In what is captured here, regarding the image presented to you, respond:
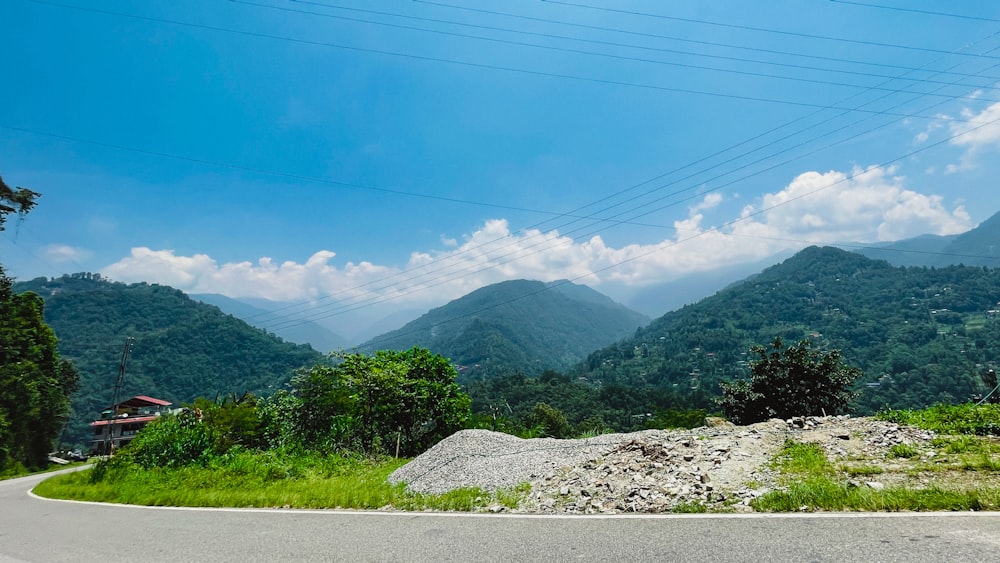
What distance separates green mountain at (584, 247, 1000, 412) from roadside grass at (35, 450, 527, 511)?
88.5m

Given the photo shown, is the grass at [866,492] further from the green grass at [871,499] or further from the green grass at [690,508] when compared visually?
the green grass at [690,508]

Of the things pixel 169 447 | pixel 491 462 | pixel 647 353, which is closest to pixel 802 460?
pixel 491 462

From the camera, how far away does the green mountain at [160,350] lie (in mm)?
122562

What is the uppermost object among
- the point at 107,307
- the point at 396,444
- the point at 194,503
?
the point at 107,307

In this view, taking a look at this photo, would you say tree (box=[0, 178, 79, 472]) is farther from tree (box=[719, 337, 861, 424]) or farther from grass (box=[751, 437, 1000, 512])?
tree (box=[719, 337, 861, 424])

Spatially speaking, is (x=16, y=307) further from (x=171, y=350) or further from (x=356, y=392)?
(x=171, y=350)

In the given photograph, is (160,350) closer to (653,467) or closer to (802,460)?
(653,467)

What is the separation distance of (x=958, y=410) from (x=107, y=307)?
231487 mm

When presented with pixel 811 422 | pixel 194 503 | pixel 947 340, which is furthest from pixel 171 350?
→ pixel 947 340

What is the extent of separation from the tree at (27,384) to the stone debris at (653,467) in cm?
4194

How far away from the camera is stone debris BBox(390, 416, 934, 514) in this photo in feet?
23.0

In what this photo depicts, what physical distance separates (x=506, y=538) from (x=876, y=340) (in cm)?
Result: 17850

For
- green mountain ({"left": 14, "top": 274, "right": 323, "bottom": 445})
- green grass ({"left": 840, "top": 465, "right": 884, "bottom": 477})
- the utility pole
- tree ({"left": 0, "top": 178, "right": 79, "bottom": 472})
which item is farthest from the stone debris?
green mountain ({"left": 14, "top": 274, "right": 323, "bottom": 445})

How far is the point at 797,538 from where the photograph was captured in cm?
489
